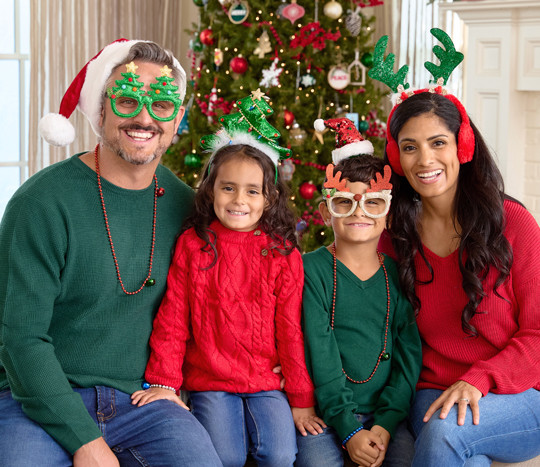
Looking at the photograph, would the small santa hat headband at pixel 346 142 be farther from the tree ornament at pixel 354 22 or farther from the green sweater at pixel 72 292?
the tree ornament at pixel 354 22

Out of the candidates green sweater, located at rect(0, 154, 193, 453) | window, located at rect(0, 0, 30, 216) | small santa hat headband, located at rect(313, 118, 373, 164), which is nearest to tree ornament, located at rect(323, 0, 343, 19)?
window, located at rect(0, 0, 30, 216)

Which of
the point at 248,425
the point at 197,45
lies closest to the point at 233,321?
the point at 248,425

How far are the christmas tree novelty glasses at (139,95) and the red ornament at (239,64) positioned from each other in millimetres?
2264

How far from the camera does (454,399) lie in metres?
1.88

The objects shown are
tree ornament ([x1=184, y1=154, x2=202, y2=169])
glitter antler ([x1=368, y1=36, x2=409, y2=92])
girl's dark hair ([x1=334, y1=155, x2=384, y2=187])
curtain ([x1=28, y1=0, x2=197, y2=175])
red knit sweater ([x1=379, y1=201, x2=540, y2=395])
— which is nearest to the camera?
red knit sweater ([x1=379, y1=201, x2=540, y2=395])

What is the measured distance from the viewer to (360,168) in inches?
84.9

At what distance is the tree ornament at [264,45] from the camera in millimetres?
4145

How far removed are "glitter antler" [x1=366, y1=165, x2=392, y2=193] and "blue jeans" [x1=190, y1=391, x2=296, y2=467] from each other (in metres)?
0.69

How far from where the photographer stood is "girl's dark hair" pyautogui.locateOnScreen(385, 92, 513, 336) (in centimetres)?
202

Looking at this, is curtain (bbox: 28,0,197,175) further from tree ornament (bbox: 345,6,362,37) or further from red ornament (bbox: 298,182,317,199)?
tree ornament (bbox: 345,6,362,37)

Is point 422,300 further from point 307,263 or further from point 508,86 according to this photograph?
point 508,86

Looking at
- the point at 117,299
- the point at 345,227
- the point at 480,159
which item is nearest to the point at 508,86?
the point at 480,159

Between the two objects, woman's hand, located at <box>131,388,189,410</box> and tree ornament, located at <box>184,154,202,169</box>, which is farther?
tree ornament, located at <box>184,154,202,169</box>

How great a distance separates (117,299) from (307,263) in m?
0.60
